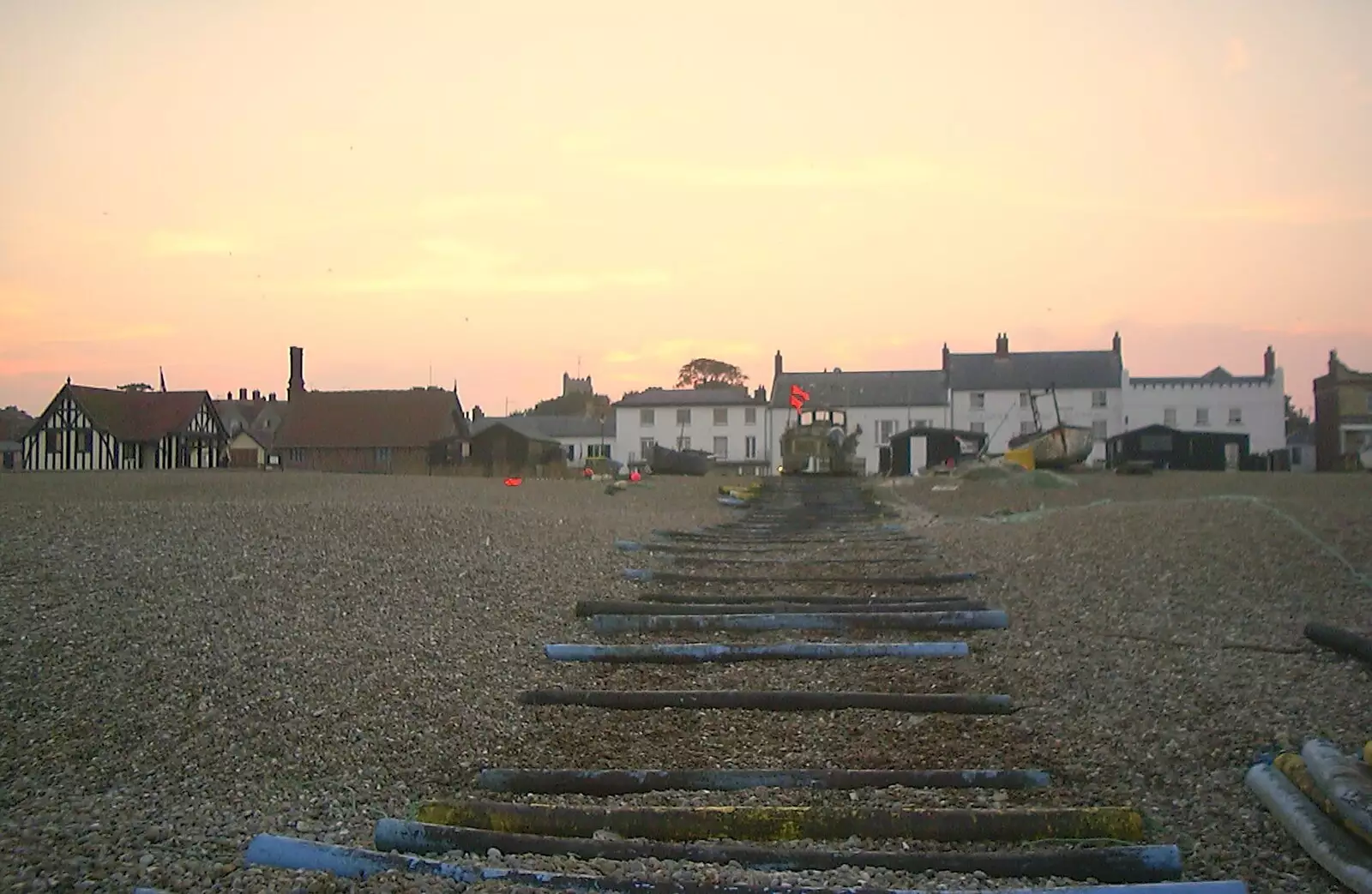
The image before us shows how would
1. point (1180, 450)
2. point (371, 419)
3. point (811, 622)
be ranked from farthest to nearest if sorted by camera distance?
point (371, 419)
point (1180, 450)
point (811, 622)

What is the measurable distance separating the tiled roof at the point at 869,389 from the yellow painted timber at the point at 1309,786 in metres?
63.5

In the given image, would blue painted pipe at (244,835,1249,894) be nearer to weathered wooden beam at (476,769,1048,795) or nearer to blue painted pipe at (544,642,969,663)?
weathered wooden beam at (476,769,1048,795)

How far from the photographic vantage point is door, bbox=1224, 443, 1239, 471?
51.0 meters

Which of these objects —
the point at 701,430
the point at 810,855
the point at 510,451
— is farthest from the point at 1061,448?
the point at 810,855

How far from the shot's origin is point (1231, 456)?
52.8m

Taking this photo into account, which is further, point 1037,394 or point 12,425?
point 12,425

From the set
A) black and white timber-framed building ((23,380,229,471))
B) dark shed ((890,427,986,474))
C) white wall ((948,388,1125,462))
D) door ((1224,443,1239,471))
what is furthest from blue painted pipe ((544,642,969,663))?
white wall ((948,388,1125,462))

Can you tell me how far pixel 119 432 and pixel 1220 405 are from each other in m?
60.1

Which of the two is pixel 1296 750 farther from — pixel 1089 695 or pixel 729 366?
pixel 729 366

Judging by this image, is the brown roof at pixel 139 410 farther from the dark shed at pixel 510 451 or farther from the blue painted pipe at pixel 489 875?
the blue painted pipe at pixel 489 875

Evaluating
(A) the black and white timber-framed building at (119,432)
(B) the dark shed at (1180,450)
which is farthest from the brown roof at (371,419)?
(B) the dark shed at (1180,450)

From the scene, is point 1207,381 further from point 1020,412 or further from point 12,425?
point 12,425

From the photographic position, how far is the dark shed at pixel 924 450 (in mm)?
52000

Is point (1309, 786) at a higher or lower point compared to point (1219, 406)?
lower
